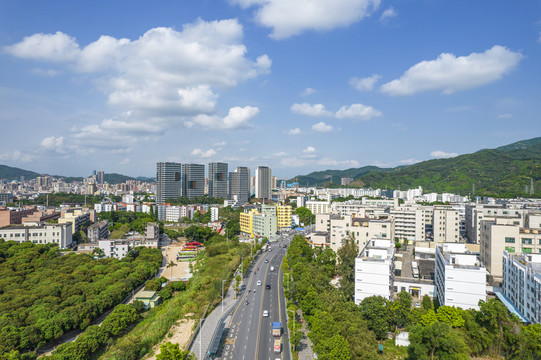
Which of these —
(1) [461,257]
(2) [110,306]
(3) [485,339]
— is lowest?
(2) [110,306]

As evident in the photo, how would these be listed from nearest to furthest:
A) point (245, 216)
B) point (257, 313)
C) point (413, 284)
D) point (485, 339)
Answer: point (485, 339) < point (257, 313) < point (413, 284) < point (245, 216)

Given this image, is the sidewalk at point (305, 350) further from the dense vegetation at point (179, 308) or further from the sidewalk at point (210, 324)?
the dense vegetation at point (179, 308)

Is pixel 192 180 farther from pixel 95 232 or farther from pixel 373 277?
pixel 373 277

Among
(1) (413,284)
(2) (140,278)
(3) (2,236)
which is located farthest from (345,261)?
(3) (2,236)

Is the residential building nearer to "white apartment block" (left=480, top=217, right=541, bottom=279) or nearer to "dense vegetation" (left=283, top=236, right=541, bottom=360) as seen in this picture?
"dense vegetation" (left=283, top=236, right=541, bottom=360)

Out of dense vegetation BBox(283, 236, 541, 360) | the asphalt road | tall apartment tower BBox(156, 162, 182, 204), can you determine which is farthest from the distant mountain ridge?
dense vegetation BBox(283, 236, 541, 360)

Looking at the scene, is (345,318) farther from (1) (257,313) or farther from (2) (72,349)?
(2) (72,349)

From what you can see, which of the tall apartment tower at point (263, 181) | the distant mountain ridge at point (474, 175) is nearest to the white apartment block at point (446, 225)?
the distant mountain ridge at point (474, 175)
